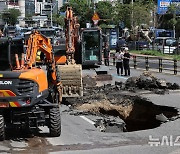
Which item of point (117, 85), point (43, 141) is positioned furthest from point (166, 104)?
point (43, 141)

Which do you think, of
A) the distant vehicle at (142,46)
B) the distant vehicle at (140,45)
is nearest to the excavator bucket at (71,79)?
the distant vehicle at (140,45)

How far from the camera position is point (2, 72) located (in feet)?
36.7

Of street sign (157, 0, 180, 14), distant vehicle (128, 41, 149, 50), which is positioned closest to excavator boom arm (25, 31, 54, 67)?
distant vehicle (128, 41, 149, 50)

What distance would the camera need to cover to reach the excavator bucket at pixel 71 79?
1850cm

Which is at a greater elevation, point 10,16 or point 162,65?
point 10,16

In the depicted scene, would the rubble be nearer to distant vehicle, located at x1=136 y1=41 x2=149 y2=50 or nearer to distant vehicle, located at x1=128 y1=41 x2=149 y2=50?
distant vehicle, located at x1=128 y1=41 x2=149 y2=50

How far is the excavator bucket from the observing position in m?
18.5

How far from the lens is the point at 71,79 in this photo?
61.2 feet

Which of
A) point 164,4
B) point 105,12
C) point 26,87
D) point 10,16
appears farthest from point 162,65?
point 10,16

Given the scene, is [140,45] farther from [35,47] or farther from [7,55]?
[7,55]

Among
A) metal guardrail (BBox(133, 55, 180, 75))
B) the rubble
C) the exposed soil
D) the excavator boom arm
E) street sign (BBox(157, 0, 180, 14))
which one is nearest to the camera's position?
the excavator boom arm

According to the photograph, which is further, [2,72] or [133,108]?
[133,108]

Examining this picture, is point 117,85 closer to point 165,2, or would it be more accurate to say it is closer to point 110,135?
point 110,135

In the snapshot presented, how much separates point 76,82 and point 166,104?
3706mm
